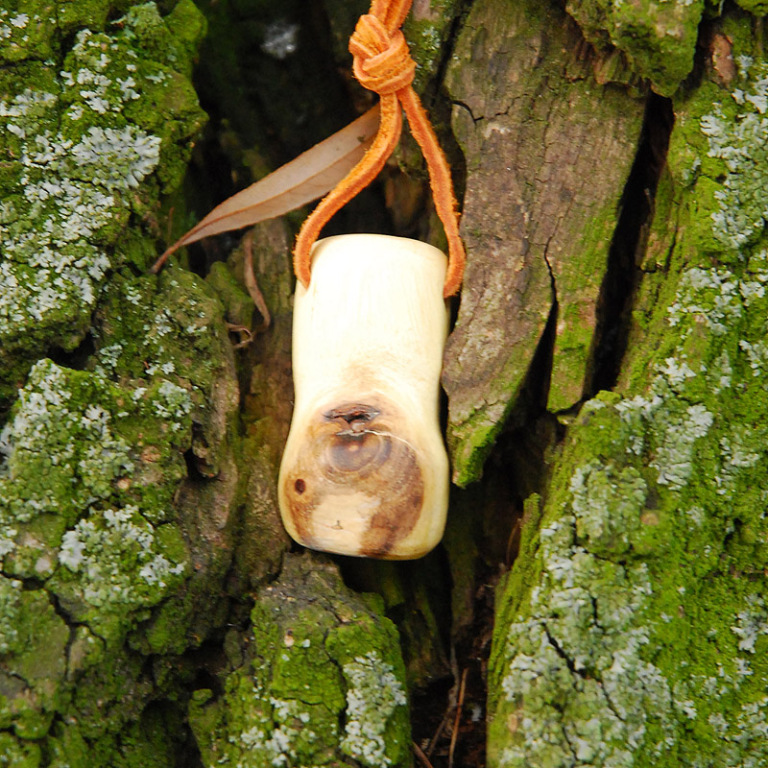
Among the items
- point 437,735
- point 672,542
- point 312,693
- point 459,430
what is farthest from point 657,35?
point 437,735

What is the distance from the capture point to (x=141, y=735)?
175 centimetres

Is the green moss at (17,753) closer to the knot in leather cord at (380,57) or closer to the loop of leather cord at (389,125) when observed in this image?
the loop of leather cord at (389,125)

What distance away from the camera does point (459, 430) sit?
183 cm

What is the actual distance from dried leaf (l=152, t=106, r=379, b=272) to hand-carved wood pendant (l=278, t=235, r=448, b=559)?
0.21 meters

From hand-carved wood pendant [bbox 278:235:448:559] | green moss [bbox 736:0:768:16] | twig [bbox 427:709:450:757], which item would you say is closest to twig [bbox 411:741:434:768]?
twig [bbox 427:709:450:757]

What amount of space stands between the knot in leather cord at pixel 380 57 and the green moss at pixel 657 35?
43 cm

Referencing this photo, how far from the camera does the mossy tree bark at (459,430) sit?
64.1 inches

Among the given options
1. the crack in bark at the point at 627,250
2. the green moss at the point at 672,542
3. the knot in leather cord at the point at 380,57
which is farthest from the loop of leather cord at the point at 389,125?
the green moss at the point at 672,542

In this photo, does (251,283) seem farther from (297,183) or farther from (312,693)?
(312,693)

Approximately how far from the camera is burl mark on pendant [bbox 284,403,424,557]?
68.5 inches

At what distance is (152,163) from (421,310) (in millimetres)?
711

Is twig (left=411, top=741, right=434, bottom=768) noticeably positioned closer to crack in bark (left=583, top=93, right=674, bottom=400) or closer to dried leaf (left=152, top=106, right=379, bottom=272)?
crack in bark (left=583, top=93, right=674, bottom=400)

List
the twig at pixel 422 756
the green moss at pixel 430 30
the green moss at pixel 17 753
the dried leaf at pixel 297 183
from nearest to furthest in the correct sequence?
the green moss at pixel 17 753 → the twig at pixel 422 756 → the green moss at pixel 430 30 → the dried leaf at pixel 297 183

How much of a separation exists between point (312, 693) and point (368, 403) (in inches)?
23.9
